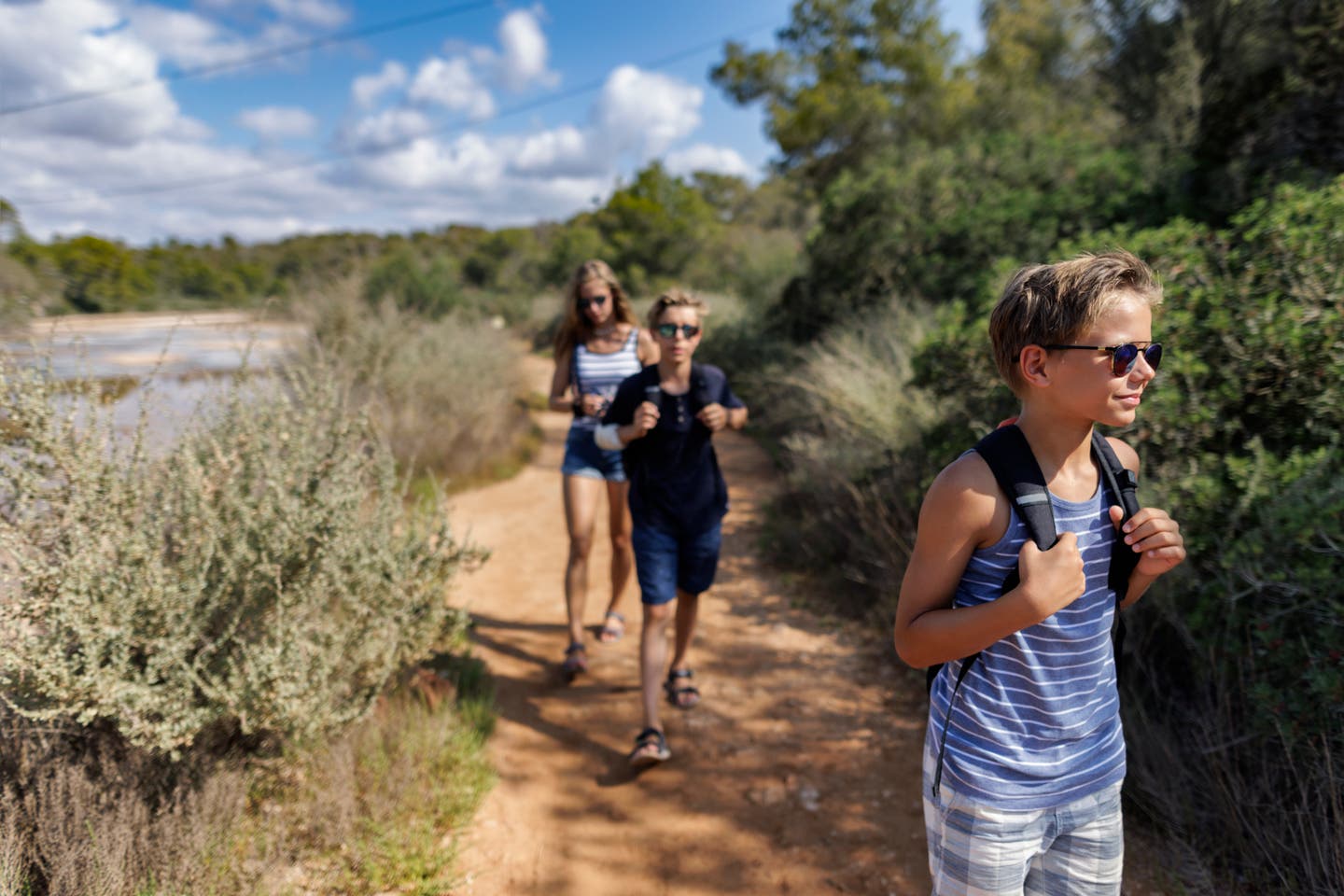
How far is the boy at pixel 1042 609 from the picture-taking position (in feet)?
4.43

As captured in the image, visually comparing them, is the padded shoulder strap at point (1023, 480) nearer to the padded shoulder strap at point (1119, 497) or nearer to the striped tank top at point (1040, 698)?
the striped tank top at point (1040, 698)

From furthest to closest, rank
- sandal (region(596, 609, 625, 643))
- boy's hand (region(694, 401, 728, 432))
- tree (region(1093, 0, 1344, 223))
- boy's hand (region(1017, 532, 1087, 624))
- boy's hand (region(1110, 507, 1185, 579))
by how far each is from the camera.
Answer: tree (region(1093, 0, 1344, 223)) < sandal (region(596, 609, 625, 643)) < boy's hand (region(694, 401, 728, 432)) < boy's hand (region(1110, 507, 1185, 579)) < boy's hand (region(1017, 532, 1087, 624))

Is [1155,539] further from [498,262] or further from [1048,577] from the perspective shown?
[498,262]

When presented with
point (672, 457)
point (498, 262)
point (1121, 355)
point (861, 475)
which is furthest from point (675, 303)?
point (498, 262)

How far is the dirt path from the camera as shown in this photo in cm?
260

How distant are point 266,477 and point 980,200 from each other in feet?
28.0

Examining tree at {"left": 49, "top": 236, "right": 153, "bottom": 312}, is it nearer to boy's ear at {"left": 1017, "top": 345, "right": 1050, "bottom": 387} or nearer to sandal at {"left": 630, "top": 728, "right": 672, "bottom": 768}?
sandal at {"left": 630, "top": 728, "right": 672, "bottom": 768}

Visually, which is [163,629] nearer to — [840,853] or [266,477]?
[266,477]

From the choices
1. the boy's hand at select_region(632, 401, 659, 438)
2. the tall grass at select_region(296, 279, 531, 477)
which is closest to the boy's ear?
the boy's hand at select_region(632, 401, 659, 438)

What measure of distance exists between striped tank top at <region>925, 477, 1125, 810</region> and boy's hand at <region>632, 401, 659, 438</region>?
157 centimetres

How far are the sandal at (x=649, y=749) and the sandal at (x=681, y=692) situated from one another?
53cm

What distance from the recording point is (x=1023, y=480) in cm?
138

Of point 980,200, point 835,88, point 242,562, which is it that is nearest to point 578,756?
point 242,562

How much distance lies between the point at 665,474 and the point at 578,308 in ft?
4.07
